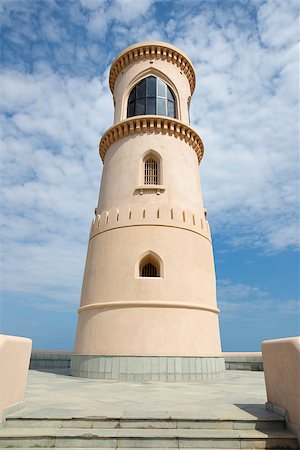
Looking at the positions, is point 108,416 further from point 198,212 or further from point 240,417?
point 198,212

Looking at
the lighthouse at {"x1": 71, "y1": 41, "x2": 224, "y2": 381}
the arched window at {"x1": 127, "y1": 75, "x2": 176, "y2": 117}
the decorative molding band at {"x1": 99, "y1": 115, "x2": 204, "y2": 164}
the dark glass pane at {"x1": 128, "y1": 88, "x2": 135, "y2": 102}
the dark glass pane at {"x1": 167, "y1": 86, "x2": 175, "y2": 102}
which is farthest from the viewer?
the dark glass pane at {"x1": 128, "y1": 88, "x2": 135, "y2": 102}

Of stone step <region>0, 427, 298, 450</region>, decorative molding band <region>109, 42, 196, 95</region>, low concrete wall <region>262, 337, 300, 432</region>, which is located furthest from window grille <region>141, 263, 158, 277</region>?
decorative molding band <region>109, 42, 196, 95</region>

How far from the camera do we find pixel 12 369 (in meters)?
6.02

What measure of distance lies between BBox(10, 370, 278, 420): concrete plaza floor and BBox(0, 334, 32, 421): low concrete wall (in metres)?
0.26

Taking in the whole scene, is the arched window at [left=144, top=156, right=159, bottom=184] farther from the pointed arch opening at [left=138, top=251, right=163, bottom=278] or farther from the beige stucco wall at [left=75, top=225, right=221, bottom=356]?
the pointed arch opening at [left=138, top=251, right=163, bottom=278]

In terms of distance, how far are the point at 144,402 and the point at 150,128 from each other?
11.5 m

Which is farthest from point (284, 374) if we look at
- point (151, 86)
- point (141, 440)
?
point (151, 86)

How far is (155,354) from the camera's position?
1134 cm

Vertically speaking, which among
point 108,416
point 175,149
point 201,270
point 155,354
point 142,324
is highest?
point 175,149

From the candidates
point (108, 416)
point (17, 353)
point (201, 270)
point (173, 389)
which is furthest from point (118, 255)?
point (108, 416)

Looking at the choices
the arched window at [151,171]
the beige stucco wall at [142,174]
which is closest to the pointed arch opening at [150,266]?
the beige stucco wall at [142,174]

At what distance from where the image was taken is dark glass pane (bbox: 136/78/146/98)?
16281 mm

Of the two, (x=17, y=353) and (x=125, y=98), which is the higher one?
(x=125, y=98)

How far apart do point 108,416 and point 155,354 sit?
6.12 m
